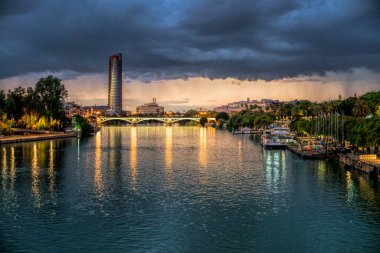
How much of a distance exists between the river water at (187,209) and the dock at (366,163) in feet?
4.64

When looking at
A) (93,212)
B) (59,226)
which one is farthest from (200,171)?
(59,226)

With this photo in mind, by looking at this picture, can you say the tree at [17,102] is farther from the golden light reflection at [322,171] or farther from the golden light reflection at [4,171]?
the golden light reflection at [322,171]

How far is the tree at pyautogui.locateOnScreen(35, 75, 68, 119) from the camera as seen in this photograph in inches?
5979

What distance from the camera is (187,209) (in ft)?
133

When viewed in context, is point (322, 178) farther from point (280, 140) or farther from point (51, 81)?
point (51, 81)

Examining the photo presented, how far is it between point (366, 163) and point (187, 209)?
28.7 m

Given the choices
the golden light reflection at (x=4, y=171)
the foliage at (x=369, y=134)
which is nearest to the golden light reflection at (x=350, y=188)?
the foliage at (x=369, y=134)

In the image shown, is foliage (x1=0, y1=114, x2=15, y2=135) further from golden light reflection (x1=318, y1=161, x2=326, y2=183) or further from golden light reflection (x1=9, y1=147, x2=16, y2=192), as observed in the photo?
golden light reflection (x1=318, y1=161, x2=326, y2=183)

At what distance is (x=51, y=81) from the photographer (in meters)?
152

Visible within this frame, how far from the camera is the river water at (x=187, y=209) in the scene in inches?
1248

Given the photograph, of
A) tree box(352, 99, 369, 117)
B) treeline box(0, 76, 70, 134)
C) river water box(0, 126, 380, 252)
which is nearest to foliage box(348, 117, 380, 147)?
river water box(0, 126, 380, 252)

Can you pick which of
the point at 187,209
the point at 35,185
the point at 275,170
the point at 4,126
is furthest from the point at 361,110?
the point at 187,209

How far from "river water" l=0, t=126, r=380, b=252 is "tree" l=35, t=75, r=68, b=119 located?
3462 inches

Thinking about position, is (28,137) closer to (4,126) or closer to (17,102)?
(4,126)
